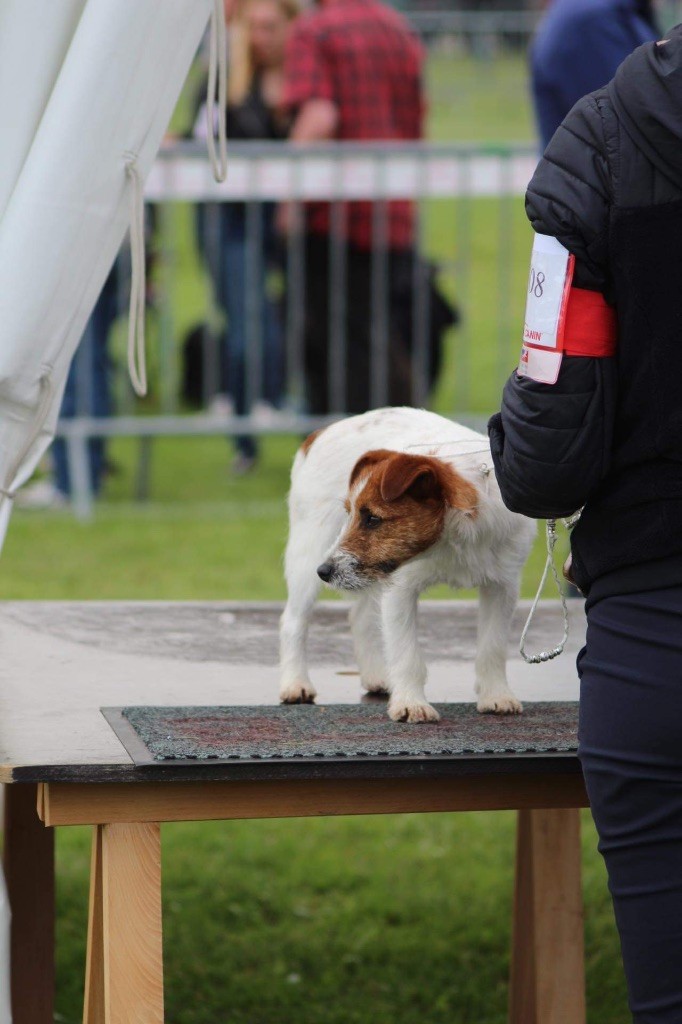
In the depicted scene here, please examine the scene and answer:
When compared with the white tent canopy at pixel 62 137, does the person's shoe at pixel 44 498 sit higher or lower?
higher

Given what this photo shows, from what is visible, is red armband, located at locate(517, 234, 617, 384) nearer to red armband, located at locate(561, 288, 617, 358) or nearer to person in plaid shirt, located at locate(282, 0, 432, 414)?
red armband, located at locate(561, 288, 617, 358)

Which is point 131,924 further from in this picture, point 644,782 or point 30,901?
point 30,901

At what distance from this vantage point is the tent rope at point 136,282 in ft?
8.79

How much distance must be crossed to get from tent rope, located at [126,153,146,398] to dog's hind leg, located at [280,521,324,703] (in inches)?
16.8

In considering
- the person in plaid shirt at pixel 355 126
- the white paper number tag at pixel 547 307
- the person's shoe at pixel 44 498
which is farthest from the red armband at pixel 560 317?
the person's shoe at pixel 44 498

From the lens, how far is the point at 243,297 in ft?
29.0

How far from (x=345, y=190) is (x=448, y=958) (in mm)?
5027

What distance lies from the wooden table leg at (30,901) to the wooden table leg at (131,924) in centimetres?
93

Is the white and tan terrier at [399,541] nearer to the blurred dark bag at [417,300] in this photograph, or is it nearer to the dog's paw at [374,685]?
the dog's paw at [374,685]

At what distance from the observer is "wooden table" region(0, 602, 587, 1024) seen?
2520 mm

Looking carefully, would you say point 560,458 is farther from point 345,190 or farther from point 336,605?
point 345,190

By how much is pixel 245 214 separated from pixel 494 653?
6.00 m

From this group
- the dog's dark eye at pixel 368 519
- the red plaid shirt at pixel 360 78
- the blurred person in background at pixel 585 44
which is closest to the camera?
the dog's dark eye at pixel 368 519

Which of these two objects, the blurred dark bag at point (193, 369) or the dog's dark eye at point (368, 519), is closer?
the dog's dark eye at point (368, 519)
